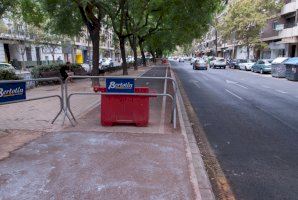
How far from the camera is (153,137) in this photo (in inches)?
246

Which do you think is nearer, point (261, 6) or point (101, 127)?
point (101, 127)

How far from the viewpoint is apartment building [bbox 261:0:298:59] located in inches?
1463

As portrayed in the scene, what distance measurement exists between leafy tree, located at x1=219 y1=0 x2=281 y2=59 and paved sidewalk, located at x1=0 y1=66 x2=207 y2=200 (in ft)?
125

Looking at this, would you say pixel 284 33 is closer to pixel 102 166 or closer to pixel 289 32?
pixel 289 32

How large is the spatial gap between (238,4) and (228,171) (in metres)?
42.3

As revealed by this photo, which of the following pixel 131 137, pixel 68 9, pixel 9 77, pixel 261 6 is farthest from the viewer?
pixel 261 6

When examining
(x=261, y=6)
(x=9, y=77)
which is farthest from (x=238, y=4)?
(x=9, y=77)

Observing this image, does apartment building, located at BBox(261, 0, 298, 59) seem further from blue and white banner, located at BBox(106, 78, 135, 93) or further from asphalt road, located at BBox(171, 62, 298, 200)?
blue and white banner, located at BBox(106, 78, 135, 93)

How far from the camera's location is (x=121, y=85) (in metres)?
7.02

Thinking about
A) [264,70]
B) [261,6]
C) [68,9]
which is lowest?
[264,70]

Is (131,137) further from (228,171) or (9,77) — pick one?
(9,77)

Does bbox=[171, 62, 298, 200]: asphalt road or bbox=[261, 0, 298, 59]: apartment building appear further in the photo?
→ bbox=[261, 0, 298, 59]: apartment building

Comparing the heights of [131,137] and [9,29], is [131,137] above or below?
below

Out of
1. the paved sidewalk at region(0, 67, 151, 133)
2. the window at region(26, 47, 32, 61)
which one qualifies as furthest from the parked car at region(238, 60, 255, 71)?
the window at region(26, 47, 32, 61)
